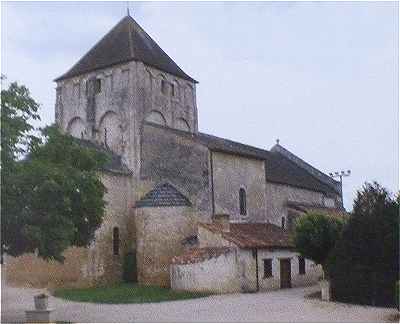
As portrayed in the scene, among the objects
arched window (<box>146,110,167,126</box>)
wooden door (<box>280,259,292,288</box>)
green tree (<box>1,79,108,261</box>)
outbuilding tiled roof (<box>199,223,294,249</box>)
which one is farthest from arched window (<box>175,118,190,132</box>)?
green tree (<box>1,79,108,261</box>)

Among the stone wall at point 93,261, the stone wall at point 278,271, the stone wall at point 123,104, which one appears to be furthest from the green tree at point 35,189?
the stone wall at point 123,104

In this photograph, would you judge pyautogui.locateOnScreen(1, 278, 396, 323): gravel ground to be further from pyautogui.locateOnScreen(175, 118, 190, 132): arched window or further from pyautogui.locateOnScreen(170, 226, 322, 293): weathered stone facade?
pyautogui.locateOnScreen(175, 118, 190, 132): arched window

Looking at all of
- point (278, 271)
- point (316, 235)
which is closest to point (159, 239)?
point (278, 271)

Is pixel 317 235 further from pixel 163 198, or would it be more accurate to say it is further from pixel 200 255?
pixel 163 198

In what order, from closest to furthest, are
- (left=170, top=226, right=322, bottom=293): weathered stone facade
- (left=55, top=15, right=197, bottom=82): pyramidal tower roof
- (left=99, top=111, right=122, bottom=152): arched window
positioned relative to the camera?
(left=170, top=226, right=322, bottom=293): weathered stone facade → (left=99, top=111, right=122, bottom=152): arched window → (left=55, top=15, right=197, bottom=82): pyramidal tower roof

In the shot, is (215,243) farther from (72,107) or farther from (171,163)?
(72,107)

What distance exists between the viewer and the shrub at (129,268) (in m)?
31.1

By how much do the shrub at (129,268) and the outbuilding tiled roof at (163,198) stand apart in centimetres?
301

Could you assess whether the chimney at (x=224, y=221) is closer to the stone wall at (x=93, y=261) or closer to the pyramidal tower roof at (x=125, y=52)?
the stone wall at (x=93, y=261)

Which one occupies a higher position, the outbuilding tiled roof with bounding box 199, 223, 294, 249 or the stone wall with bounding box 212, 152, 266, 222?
the stone wall with bounding box 212, 152, 266, 222

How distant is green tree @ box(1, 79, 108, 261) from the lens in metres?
17.0

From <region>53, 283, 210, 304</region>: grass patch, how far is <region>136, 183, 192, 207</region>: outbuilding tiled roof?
179 inches

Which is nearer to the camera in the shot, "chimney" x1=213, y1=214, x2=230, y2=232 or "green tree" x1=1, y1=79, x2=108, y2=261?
"green tree" x1=1, y1=79, x2=108, y2=261

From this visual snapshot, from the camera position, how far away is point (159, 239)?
3022 cm
